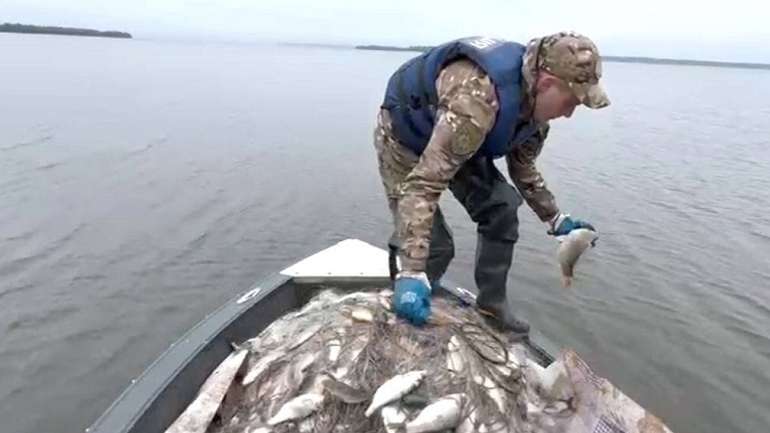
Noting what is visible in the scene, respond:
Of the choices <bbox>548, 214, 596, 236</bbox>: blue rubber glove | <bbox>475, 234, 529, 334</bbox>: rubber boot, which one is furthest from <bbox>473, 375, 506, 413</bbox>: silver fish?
<bbox>548, 214, 596, 236</bbox>: blue rubber glove

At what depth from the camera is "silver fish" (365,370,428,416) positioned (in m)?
3.31

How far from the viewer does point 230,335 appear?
479 centimetres

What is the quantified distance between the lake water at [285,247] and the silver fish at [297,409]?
3628mm

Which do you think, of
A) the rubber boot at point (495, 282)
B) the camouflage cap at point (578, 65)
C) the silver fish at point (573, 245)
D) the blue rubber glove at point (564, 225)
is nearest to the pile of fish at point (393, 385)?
the rubber boot at point (495, 282)

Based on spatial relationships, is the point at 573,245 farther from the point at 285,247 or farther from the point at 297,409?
the point at 285,247

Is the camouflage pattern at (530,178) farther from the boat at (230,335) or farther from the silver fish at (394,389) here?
the silver fish at (394,389)

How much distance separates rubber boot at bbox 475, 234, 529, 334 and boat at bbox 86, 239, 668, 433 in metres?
0.19

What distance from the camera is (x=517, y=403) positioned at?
380 centimetres

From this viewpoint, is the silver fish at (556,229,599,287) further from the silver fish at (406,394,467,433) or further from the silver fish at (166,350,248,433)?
the silver fish at (166,350,248,433)

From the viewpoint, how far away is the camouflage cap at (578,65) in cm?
343

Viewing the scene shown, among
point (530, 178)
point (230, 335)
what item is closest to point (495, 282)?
point (530, 178)

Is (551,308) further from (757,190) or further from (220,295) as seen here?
(757,190)

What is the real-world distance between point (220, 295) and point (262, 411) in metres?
5.43

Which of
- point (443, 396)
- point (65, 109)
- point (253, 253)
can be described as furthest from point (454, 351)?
point (65, 109)
